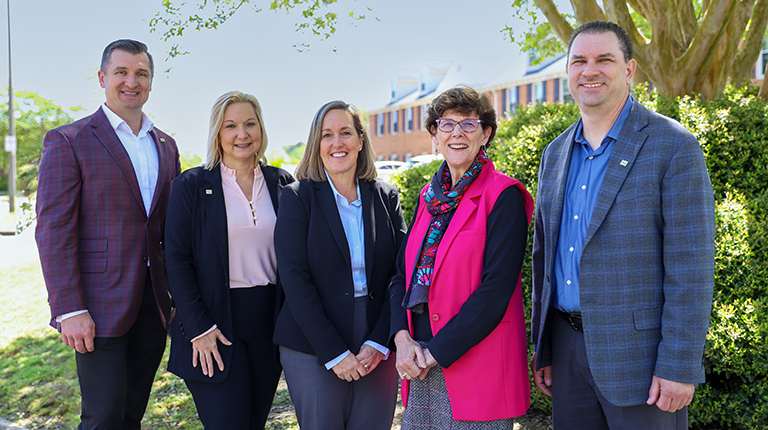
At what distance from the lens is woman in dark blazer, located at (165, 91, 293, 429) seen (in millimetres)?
3092

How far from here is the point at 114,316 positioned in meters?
3.30

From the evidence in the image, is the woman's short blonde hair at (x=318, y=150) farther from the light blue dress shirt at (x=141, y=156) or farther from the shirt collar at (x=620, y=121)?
the shirt collar at (x=620, y=121)

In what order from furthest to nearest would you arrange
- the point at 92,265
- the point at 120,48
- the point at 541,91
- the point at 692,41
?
the point at 541,91 < the point at 692,41 < the point at 120,48 < the point at 92,265

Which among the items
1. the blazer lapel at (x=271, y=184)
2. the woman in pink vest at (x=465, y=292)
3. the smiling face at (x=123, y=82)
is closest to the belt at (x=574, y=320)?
the woman in pink vest at (x=465, y=292)

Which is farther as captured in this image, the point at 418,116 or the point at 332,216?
the point at 418,116

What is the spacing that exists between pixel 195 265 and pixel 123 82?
1.31m

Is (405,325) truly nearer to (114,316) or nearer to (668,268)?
(668,268)

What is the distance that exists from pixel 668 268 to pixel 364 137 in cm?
179

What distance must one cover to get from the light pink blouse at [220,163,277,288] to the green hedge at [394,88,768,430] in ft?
6.30

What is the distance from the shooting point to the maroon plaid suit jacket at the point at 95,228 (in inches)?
125

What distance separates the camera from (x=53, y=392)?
227 inches

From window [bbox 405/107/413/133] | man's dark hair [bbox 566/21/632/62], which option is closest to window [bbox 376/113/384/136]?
window [bbox 405/107/413/133]

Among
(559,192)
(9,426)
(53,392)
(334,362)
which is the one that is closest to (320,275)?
(334,362)

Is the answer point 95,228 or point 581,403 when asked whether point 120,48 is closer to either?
point 95,228
